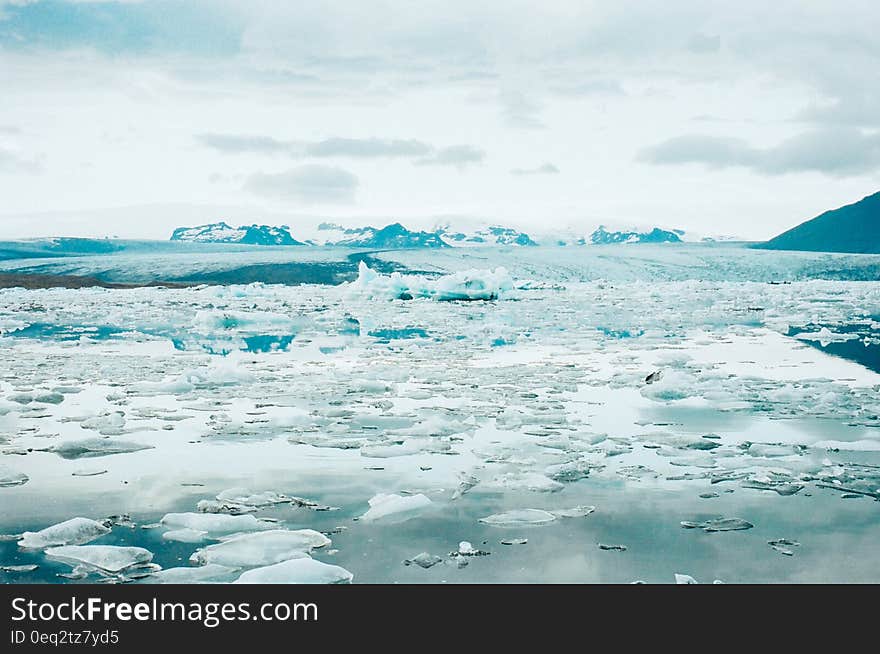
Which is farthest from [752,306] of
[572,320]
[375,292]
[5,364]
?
[5,364]

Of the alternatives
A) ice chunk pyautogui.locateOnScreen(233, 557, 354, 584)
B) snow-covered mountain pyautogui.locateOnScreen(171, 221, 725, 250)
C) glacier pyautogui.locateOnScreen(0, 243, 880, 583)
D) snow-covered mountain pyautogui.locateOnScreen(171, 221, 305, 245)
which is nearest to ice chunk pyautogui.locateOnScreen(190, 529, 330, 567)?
glacier pyautogui.locateOnScreen(0, 243, 880, 583)

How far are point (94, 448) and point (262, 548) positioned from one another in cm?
171

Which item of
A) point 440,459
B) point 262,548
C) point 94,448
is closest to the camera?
point 262,548

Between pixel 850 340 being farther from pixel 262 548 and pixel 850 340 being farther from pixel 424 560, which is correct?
pixel 262 548

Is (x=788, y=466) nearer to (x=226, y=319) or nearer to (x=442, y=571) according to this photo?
(x=442, y=571)

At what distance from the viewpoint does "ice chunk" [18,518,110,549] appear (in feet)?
8.46

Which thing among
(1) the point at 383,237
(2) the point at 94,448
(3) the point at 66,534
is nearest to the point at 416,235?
(1) the point at 383,237

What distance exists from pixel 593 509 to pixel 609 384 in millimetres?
3007

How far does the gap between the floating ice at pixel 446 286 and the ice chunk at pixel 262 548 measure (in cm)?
1654

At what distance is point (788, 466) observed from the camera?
3.50 m

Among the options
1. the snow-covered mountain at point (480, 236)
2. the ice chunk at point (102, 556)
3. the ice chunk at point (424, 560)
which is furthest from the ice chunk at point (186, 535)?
the snow-covered mountain at point (480, 236)

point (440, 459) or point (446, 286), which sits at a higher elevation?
point (446, 286)

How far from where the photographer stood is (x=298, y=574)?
2299mm

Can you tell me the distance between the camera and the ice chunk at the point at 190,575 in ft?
7.61
